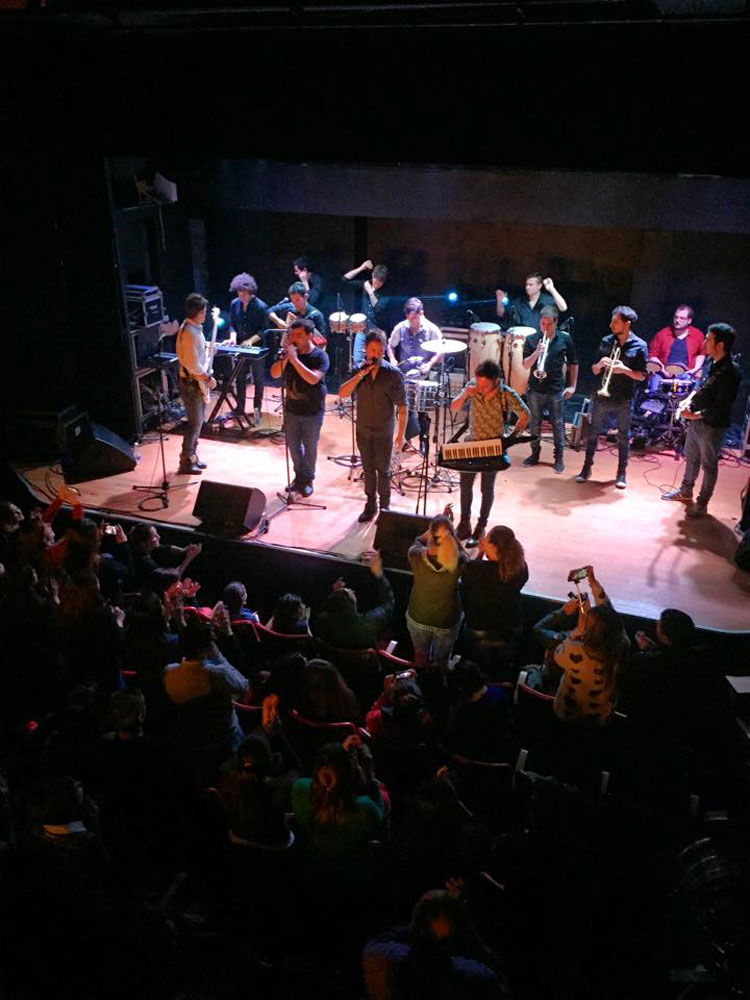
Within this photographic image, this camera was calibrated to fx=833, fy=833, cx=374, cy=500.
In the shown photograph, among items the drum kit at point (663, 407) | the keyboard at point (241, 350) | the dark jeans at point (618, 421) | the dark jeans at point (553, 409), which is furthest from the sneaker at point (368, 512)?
the drum kit at point (663, 407)

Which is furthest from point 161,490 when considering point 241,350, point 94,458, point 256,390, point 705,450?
point 705,450

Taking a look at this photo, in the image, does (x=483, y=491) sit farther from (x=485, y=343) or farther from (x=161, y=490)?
(x=161, y=490)

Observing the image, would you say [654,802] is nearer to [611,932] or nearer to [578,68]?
[611,932]

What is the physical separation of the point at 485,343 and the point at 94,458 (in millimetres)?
4180

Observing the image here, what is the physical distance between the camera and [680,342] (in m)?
9.12

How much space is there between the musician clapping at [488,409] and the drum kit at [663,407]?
2.98m

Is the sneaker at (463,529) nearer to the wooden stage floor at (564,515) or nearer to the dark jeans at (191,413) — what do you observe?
the wooden stage floor at (564,515)

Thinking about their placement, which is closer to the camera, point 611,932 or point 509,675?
point 611,932

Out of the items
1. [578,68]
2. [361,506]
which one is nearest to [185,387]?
[361,506]

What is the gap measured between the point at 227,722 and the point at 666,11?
536 cm

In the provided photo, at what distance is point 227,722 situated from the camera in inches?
163

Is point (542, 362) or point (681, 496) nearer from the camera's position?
point (681, 496)

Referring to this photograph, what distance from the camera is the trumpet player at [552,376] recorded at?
810 centimetres

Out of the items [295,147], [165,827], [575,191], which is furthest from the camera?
[575,191]
